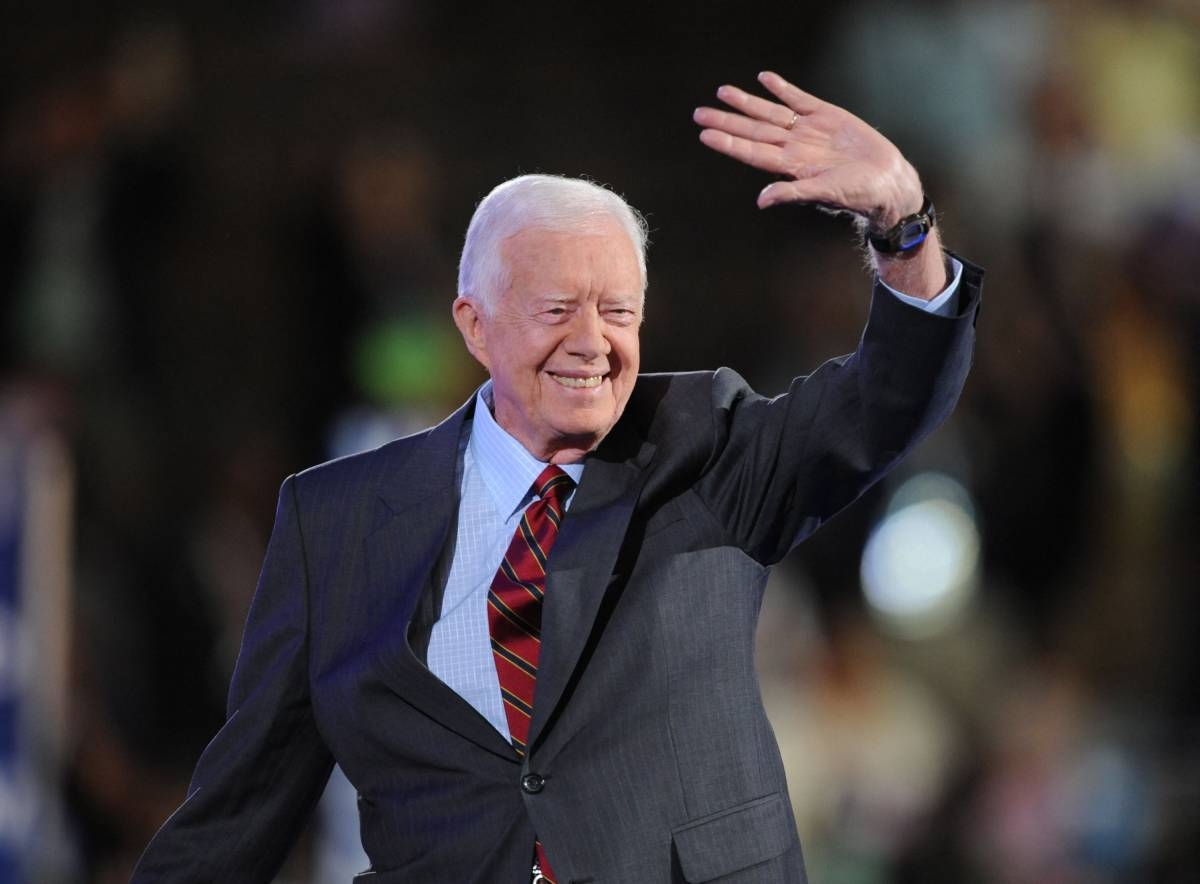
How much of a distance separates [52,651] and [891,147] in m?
2.90

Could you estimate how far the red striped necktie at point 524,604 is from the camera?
2.23 meters

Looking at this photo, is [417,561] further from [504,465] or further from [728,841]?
[728,841]

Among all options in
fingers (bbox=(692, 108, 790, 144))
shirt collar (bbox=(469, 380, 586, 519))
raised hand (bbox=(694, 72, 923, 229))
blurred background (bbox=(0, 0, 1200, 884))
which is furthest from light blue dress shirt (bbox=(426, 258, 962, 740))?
blurred background (bbox=(0, 0, 1200, 884))

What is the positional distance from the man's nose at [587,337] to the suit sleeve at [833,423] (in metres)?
0.19

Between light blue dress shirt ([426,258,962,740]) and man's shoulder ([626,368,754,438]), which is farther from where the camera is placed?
man's shoulder ([626,368,754,438])

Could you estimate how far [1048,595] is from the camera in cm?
538

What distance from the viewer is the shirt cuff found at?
214cm

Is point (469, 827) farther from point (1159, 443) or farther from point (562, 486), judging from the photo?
point (1159, 443)

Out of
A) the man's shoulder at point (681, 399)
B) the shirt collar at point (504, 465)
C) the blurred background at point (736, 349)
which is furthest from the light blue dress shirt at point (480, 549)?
the blurred background at point (736, 349)

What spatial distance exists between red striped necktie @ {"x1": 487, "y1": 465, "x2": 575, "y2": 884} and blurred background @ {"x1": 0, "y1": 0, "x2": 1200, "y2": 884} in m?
2.62

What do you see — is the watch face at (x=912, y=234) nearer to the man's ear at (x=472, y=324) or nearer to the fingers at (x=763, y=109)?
the fingers at (x=763, y=109)

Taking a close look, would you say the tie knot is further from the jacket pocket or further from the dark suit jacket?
the jacket pocket

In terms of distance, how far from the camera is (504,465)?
2.41 m

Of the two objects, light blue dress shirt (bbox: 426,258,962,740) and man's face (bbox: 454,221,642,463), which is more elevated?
man's face (bbox: 454,221,642,463)
